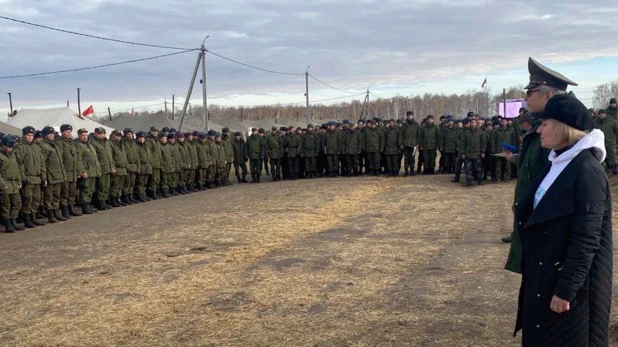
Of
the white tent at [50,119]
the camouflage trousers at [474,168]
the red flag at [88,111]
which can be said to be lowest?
the camouflage trousers at [474,168]

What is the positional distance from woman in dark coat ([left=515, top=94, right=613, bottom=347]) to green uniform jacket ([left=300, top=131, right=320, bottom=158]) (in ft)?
53.8

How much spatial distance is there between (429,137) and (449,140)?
67 centimetres

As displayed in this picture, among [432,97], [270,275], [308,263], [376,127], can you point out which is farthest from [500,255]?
[432,97]

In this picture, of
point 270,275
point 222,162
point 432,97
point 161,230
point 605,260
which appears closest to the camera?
point 605,260

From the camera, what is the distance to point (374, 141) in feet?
61.2

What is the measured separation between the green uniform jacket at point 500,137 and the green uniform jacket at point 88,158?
10.1 meters

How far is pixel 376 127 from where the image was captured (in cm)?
1895

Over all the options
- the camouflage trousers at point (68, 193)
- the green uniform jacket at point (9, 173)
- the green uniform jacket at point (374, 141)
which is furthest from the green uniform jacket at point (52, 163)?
the green uniform jacket at point (374, 141)

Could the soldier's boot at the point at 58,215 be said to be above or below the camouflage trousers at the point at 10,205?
below

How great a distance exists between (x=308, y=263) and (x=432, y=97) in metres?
101

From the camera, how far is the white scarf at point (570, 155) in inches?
116

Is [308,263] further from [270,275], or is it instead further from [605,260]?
[605,260]

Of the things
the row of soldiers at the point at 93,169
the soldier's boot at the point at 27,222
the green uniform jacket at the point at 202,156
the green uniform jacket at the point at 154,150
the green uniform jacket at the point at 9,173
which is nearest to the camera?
the green uniform jacket at the point at 9,173

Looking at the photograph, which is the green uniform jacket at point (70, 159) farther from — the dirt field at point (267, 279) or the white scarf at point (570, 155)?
the white scarf at point (570, 155)
